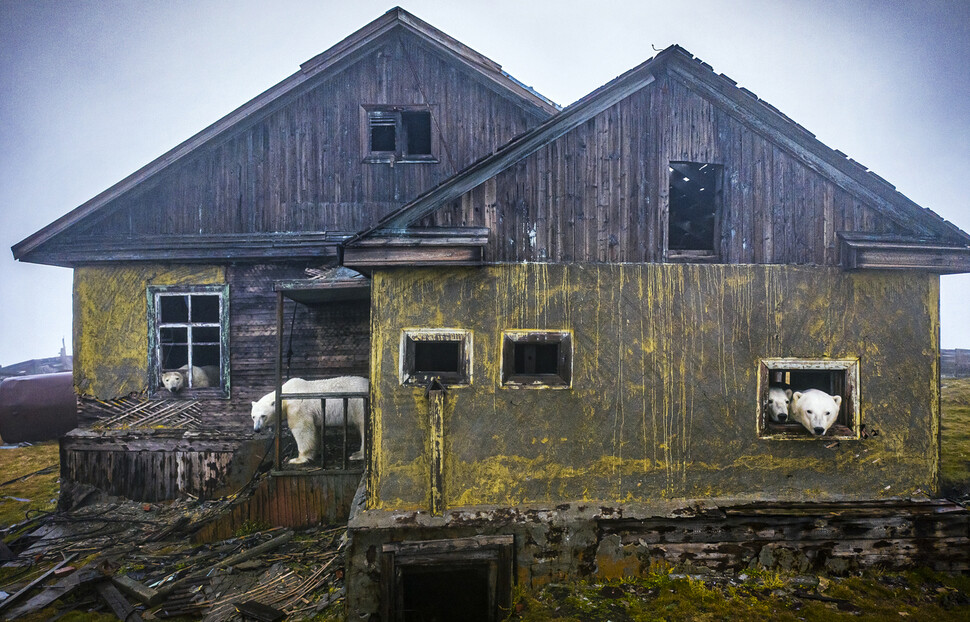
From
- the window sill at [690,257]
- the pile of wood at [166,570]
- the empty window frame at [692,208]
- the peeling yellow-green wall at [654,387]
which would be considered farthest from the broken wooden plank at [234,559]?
the empty window frame at [692,208]

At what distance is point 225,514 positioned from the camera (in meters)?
6.27

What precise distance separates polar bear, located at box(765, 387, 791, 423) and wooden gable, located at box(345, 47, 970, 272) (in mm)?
1624

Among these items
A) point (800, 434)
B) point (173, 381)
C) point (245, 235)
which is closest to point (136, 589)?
point (173, 381)

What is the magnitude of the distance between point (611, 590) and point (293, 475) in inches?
187

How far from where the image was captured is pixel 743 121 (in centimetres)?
502

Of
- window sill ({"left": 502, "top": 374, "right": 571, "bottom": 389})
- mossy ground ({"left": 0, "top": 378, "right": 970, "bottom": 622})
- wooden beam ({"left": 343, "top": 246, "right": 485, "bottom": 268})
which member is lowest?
mossy ground ({"left": 0, "top": 378, "right": 970, "bottom": 622})

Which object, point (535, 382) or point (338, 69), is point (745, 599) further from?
point (338, 69)

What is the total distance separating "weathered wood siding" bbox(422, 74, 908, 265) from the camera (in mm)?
4836

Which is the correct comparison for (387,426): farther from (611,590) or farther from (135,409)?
(135,409)

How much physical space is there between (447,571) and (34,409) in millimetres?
14710

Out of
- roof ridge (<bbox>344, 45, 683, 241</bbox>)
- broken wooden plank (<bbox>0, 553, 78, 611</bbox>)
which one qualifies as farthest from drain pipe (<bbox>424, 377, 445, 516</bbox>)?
broken wooden plank (<bbox>0, 553, 78, 611</bbox>)

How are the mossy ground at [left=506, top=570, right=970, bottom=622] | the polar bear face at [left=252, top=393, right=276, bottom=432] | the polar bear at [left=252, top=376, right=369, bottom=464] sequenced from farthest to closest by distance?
the polar bear face at [left=252, top=393, right=276, bottom=432]
the polar bear at [left=252, top=376, right=369, bottom=464]
the mossy ground at [left=506, top=570, right=970, bottom=622]

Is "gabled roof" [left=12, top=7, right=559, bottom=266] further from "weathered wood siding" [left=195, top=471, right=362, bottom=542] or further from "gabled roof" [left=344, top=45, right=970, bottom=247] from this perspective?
"weathered wood siding" [left=195, top=471, right=362, bottom=542]

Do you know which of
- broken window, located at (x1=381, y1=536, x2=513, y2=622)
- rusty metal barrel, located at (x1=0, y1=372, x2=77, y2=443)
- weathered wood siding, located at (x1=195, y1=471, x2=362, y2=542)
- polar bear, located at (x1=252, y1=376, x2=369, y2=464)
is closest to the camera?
broken window, located at (x1=381, y1=536, x2=513, y2=622)
